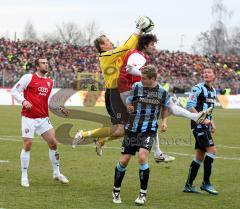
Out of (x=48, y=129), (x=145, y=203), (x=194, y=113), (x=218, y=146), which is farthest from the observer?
(x=218, y=146)

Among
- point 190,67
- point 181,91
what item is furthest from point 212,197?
point 190,67

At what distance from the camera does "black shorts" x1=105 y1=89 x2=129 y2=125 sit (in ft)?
37.9

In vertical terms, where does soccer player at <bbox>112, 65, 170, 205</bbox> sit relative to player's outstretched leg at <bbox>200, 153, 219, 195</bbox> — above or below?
above

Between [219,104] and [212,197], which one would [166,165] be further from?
[219,104]

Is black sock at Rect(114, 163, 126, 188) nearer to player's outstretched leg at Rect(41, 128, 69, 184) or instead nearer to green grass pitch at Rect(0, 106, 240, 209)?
green grass pitch at Rect(0, 106, 240, 209)

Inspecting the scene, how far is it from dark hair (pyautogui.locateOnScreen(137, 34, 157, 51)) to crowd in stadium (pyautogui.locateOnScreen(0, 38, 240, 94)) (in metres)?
31.2

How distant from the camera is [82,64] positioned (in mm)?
54438

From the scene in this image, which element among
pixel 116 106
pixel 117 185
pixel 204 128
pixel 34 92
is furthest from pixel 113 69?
pixel 117 185

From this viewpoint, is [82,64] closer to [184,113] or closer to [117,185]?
[184,113]

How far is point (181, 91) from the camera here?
156 feet

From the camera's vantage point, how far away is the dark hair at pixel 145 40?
36.0 ft

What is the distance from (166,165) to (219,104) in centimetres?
3485

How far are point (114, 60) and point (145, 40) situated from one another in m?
0.72

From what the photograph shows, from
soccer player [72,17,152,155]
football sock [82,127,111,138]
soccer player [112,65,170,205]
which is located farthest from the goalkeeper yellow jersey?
soccer player [112,65,170,205]
